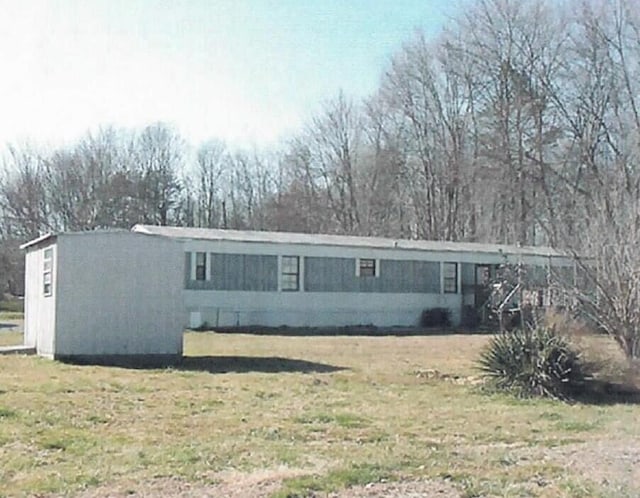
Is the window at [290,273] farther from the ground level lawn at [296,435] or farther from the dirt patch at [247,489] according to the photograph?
the dirt patch at [247,489]

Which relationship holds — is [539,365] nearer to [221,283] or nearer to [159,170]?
[221,283]

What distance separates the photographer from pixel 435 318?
28.9 meters

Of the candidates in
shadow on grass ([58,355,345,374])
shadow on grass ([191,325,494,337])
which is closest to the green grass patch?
shadow on grass ([58,355,345,374])

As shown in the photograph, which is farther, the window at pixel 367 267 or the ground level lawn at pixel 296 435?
the window at pixel 367 267

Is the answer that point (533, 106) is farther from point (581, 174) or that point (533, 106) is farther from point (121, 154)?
point (121, 154)

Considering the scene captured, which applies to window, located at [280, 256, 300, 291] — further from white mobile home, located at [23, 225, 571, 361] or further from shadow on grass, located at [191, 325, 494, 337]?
shadow on grass, located at [191, 325, 494, 337]

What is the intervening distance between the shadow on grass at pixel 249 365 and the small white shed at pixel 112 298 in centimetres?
61

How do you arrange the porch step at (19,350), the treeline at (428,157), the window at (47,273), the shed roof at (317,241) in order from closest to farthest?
the window at (47,273) < the porch step at (19,350) < the shed roof at (317,241) < the treeline at (428,157)

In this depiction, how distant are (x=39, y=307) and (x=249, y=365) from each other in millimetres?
4282

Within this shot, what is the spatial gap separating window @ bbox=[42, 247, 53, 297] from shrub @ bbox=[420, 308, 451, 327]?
48.9 feet

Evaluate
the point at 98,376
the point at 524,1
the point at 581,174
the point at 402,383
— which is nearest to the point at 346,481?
the point at 402,383

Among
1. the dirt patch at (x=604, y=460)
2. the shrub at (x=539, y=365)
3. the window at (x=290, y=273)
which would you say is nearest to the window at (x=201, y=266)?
the window at (x=290, y=273)

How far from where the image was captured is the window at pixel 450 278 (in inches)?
1165

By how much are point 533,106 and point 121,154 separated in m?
21.2
